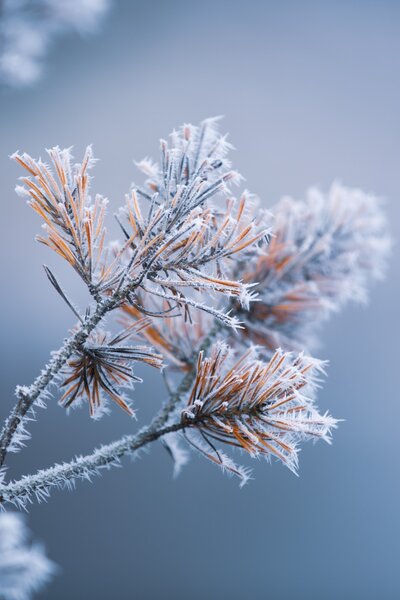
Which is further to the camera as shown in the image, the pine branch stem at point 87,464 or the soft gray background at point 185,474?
the soft gray background at point 185,474

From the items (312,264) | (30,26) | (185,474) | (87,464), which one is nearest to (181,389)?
(87,464)

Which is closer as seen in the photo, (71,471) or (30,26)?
(71,471)

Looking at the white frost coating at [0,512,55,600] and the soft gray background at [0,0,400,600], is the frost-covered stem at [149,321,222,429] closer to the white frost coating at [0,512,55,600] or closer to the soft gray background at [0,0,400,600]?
the white frost coating at [0,512,55,600]

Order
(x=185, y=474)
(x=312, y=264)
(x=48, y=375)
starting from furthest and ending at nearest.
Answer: (x=185, y=474) < (x=312, y=264) < (x=48, y=375)

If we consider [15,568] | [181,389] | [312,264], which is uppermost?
[312,264]

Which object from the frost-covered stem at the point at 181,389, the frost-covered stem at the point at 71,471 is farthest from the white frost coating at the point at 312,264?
the frost-covered stem at the point at 71,471

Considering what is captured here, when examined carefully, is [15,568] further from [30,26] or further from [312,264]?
[30,26]

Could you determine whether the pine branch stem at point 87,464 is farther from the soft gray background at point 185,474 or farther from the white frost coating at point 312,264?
the soft gray background at point 185,474

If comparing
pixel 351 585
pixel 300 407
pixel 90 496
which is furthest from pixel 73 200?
pixel 351 585
